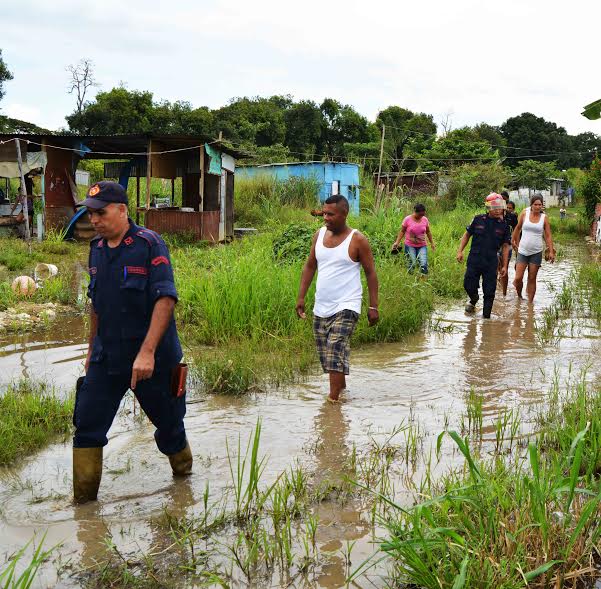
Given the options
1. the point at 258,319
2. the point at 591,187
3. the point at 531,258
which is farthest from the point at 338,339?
the point at 591,187

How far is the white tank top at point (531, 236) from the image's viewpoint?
1092cm

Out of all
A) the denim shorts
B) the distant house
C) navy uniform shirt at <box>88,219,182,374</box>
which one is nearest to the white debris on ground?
navy uniform shirt at <box>88,219,182,374</box>

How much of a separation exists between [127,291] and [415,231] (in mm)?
8581

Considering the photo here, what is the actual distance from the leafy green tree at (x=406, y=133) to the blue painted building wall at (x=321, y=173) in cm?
1091

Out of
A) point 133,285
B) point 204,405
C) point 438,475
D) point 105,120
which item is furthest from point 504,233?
point 105,120

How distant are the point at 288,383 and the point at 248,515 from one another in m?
3.12

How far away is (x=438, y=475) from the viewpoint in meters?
4.39

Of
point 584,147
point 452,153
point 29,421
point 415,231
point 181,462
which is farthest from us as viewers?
point 584,147

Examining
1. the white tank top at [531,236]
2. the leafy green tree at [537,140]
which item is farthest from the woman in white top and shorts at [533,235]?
the leafy green tree at [537,140]

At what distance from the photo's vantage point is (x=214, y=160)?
70.9 ft

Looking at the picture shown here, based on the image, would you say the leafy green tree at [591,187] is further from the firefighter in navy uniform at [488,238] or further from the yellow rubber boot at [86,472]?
the yellow rubber boot at [86,472]

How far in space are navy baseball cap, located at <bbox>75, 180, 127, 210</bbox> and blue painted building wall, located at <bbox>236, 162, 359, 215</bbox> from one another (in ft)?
86.2

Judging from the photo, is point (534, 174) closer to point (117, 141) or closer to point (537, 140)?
point (537, 140)

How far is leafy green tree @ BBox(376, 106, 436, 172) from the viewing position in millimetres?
45719
